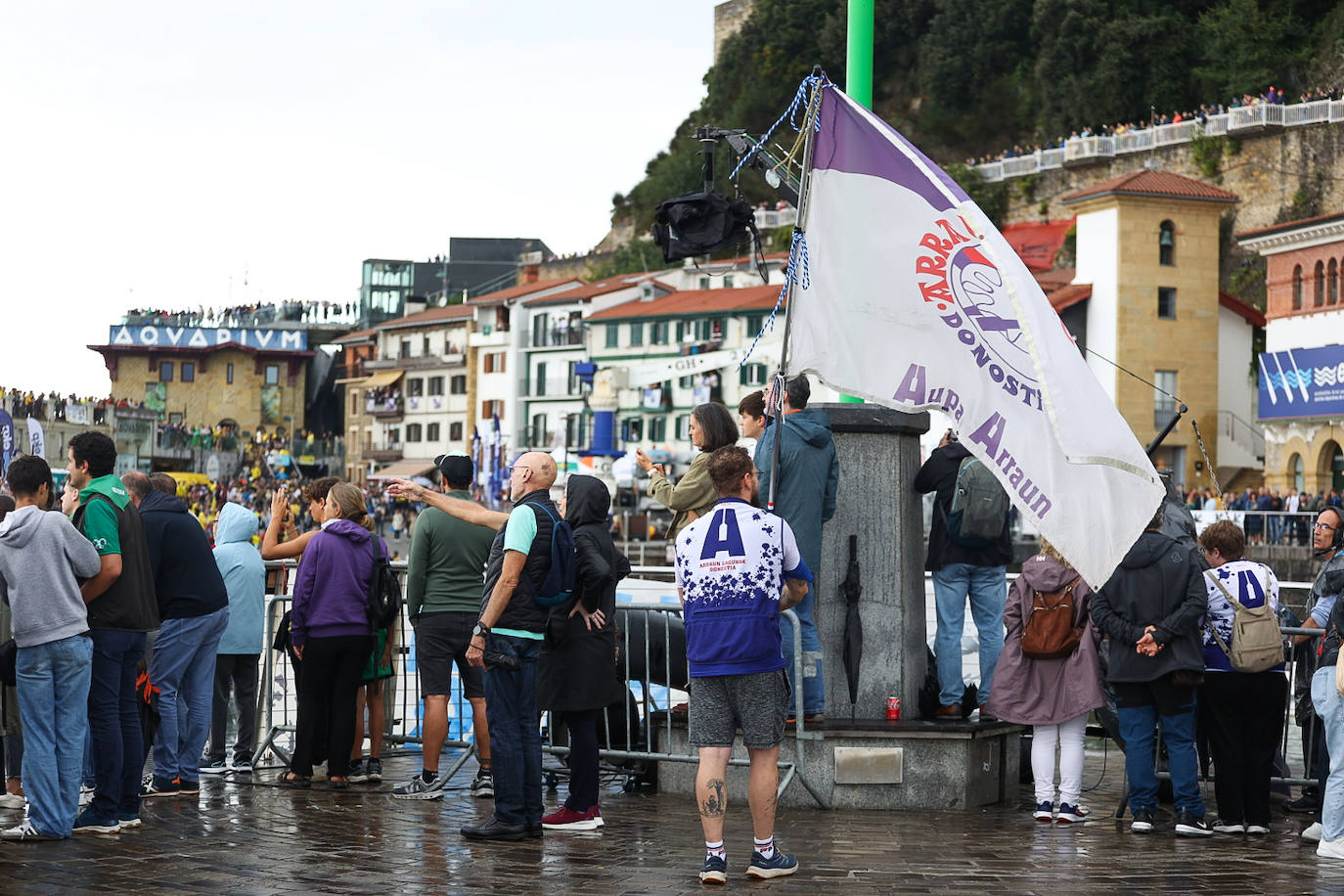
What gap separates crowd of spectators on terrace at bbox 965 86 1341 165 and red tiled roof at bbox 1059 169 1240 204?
7.98 meters

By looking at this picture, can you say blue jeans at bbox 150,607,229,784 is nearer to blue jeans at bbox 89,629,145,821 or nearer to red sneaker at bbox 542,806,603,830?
blue jeans at bbox 89,629,145,821

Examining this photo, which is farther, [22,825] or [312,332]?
[312,332]

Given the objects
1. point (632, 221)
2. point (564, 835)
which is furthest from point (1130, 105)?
point (564, 835)

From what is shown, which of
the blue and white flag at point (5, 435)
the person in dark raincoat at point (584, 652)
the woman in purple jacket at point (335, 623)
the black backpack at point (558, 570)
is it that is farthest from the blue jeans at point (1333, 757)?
the blue and white flag at point (5, 435)

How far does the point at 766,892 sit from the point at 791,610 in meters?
2.61

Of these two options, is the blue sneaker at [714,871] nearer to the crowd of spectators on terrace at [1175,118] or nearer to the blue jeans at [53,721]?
the blue jeans at [53,721]

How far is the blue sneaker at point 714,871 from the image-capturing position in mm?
7602

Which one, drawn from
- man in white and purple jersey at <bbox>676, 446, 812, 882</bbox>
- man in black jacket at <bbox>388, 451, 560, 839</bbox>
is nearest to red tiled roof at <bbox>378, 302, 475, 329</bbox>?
man in black jacket at <bbox>388, 451, 560, 839</bbox>

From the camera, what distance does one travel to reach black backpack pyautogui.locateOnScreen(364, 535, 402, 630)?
34.5 feet

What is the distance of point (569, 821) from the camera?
9.22 m

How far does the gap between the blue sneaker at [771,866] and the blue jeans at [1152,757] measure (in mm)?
2582

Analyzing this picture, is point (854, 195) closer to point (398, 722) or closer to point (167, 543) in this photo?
point (167, 543)

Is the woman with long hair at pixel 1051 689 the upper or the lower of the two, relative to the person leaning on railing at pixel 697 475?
lower

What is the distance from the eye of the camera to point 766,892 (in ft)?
24.6
